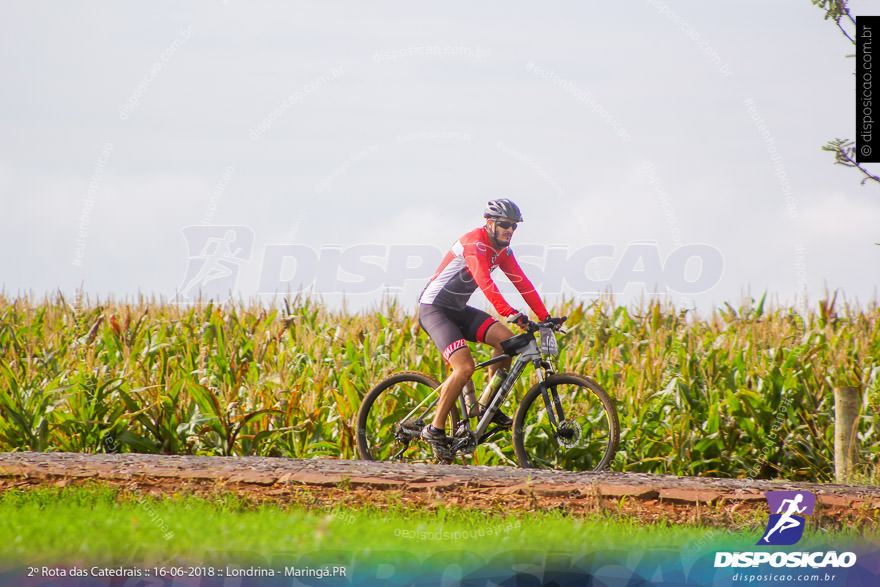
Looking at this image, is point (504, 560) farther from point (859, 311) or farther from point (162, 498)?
point (859, 311)

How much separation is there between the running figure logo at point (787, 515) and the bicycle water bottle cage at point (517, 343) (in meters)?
2.24

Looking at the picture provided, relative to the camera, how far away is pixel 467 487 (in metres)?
6.79

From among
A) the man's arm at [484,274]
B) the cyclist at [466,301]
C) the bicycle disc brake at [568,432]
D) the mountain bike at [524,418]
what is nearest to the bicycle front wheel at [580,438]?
the mountain bike at [524,418]

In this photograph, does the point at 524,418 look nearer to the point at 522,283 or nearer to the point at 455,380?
the point at 455,380

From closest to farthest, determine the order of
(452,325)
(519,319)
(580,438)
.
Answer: (519,319) < (452,325) < (580,438)

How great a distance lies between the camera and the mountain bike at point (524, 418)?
284 inches

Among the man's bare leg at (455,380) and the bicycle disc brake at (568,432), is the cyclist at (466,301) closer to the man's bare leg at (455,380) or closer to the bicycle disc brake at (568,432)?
the man's bare leg at (455,380)

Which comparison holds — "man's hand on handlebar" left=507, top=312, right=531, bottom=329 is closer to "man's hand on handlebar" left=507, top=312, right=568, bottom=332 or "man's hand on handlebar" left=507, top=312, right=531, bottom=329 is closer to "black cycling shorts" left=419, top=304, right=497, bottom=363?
"man's hand on handlebar" left=507, top=312, right=568, bottom=332

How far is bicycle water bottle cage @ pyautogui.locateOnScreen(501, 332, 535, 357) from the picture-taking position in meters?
7.28

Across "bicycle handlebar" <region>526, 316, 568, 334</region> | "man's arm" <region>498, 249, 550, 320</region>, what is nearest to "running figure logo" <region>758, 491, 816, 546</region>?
"bicycle handlebar" <region>526, 316, 568, 334</region>

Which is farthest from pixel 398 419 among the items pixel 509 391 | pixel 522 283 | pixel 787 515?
pixel 787 515

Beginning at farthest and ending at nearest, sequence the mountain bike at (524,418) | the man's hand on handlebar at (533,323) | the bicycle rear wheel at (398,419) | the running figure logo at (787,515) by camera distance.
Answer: the bicycle rear wheel at (398,419) < the mountain bike at (524,418) < the man's hand on handlebar at (533,323) < the running figure logo at (787,515)

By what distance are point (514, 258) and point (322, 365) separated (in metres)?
3.70

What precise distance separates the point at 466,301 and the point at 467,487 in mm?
1697
